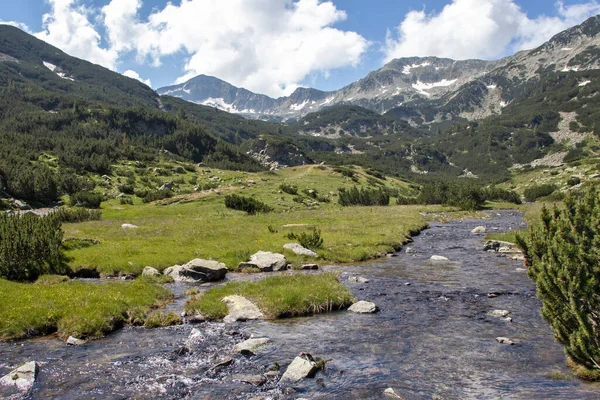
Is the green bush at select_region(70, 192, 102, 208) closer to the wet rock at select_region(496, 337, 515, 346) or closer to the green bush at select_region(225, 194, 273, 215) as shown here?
the green bush at select_region(225, 194, 273, 215)

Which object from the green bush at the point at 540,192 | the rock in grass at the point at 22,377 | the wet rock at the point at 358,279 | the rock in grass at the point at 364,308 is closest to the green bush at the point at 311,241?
the wet rock at the point at 358,279

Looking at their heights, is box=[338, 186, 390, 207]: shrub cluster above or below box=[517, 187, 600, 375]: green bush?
above

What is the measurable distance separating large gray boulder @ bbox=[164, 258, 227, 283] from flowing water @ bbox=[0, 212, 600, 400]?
234 inches

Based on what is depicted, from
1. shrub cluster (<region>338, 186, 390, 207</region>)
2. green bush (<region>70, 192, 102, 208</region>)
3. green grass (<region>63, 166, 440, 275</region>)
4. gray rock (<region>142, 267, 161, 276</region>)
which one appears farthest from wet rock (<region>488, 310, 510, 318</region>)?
green bush (<region>70, 192, 102, 208</region>)

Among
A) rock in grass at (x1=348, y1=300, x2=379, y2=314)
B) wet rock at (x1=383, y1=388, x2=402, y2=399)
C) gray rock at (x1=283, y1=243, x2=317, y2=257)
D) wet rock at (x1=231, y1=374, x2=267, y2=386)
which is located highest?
gray rock at (x1=283, y1=243, x2=317, y2=257)

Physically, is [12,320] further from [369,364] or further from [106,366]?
[369,364]

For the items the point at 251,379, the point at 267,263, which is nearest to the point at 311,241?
the point at 267,263

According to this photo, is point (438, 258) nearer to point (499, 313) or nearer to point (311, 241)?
point (311, 241)

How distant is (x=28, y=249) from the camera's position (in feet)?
76.6

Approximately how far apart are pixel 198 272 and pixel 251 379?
1462 cm

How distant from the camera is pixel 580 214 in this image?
10336 millimetres

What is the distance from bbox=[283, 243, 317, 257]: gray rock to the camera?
31.1 metres

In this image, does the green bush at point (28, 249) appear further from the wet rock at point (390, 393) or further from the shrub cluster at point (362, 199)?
the shrub cluster at point (362, 199)

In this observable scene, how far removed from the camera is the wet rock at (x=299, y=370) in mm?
11137
